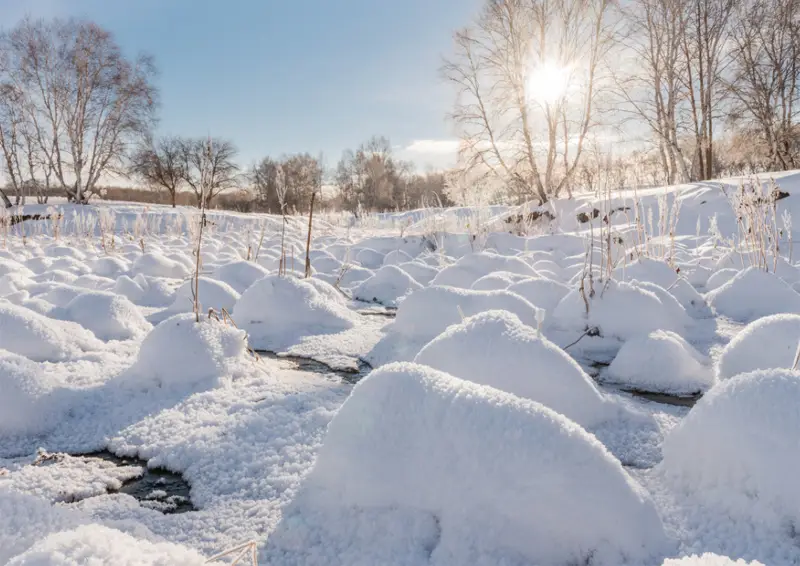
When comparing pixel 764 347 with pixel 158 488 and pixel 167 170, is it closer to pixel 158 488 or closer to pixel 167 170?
pixel 158 488

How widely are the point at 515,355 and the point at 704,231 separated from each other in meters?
7.01

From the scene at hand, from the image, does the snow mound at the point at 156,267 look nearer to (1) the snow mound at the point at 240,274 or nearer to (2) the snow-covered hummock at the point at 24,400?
(1) the snow mound at the point at 240,274

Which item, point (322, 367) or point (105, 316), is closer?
point (322, 367)

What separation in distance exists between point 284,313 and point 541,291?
1.65 m

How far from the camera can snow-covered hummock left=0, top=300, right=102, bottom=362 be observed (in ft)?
6.71

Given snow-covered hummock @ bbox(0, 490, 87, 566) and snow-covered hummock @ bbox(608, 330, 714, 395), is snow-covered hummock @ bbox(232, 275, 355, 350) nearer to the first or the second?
snow-covered hummock @ bbox(608, 330, 714, 395)

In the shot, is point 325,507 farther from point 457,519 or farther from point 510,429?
point 510,429

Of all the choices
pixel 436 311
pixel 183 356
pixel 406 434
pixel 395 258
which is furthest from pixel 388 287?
pixel 406 434

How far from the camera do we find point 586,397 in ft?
5.09

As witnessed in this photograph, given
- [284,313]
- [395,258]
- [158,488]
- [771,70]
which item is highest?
[771,70]

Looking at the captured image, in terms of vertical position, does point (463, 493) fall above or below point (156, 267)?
below

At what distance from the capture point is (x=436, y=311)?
8.61ft

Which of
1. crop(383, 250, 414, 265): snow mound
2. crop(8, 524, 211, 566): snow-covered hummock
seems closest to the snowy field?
crop(8, 524, 211, 566): snow-covered hummock

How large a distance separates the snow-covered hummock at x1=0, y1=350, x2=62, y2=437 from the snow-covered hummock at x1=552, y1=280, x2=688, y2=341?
7.96 feet
